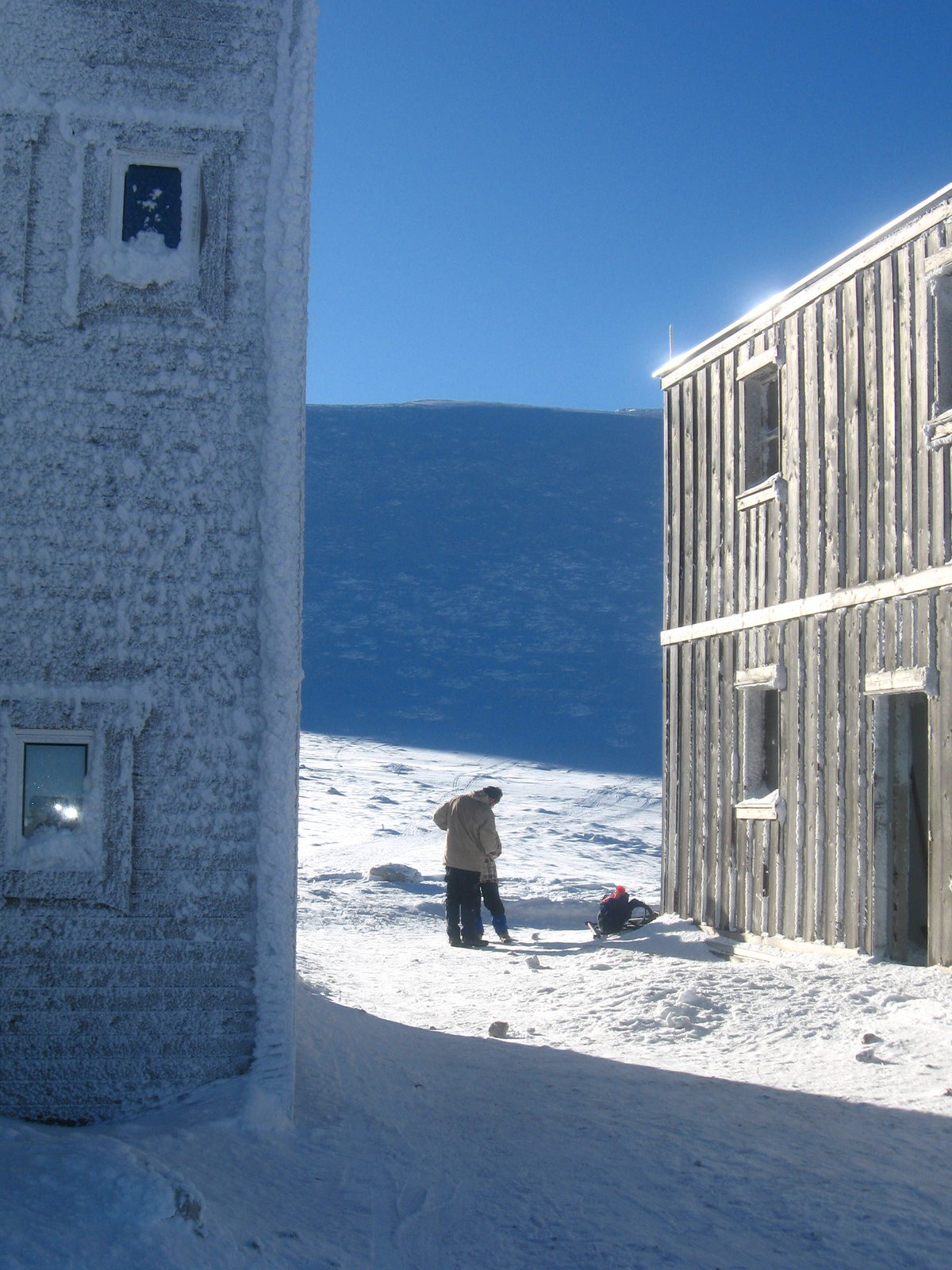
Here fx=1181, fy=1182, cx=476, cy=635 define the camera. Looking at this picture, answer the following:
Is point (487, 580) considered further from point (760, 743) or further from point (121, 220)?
point (121, 220)

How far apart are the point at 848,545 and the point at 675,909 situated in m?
4.04

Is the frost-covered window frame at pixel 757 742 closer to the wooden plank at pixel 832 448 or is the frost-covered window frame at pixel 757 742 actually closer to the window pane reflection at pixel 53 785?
the wooden plank at pixel 832 448

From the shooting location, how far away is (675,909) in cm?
1104

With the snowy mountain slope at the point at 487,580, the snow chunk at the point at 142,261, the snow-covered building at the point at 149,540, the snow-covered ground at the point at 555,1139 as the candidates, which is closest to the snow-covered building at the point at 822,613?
the snow-covered ground at the point at 555,1139

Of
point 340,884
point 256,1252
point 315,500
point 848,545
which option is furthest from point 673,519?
point 315,500

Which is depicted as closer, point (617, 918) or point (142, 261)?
point (142, 261)

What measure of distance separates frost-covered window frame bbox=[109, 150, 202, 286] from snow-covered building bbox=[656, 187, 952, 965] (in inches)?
200

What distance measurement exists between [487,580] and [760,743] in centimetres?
3718

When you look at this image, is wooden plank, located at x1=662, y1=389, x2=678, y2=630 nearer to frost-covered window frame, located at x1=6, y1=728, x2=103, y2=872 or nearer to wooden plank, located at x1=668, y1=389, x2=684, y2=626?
wooden plank, located at x1=668, y1=389, x2=684, y2=626

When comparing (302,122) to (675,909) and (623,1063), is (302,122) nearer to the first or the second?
(623,1063)

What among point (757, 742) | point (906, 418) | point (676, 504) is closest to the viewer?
point (906, 418)

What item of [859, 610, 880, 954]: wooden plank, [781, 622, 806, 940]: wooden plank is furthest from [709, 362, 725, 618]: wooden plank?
[859, 610, 880, 954]: wooden plank

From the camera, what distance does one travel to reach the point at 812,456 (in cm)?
938

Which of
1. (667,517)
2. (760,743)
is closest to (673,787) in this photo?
(760,743)
